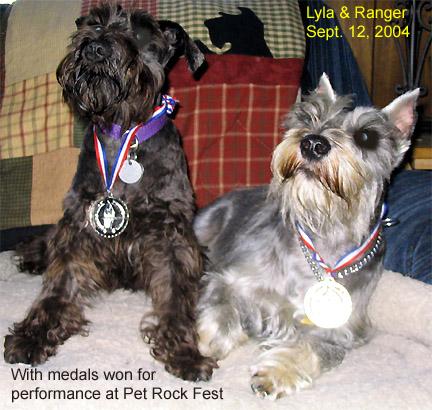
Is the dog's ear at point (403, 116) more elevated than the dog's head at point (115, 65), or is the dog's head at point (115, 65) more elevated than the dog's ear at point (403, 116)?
the dog's head at point (115, 65)

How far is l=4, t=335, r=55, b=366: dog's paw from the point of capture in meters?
2.37

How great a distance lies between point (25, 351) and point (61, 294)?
339mm

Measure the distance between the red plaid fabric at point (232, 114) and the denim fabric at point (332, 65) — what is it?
30 cm

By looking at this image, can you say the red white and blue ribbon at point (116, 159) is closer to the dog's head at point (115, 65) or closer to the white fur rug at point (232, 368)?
the dog's head at point (115, 65)

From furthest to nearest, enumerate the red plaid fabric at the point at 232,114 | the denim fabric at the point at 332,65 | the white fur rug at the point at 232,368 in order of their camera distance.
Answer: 1. the denim fabric at the point at 332,65
2. the red plaid fabric at the point at 232,114
3. the white fur rug at the point at 232,368

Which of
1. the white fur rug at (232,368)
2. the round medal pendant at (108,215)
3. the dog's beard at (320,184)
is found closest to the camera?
the white fur rug at (232,368)

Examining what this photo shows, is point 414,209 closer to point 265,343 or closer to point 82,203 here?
point 265,343

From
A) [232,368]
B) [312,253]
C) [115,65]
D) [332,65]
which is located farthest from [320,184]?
[332,65]

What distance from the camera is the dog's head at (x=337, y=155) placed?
2262 millimetres

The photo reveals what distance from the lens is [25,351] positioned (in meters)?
2.39

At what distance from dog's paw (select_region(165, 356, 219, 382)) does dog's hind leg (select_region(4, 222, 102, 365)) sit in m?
0.48

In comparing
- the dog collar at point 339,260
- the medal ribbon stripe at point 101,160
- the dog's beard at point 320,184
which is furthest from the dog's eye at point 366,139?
the medal ribbon stripe at point 101,160

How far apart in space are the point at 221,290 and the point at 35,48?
1.83 metres

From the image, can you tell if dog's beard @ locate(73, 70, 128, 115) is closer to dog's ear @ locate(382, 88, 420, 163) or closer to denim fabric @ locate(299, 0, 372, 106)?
dog's ear @ locate(382, 88, 420, 163)
